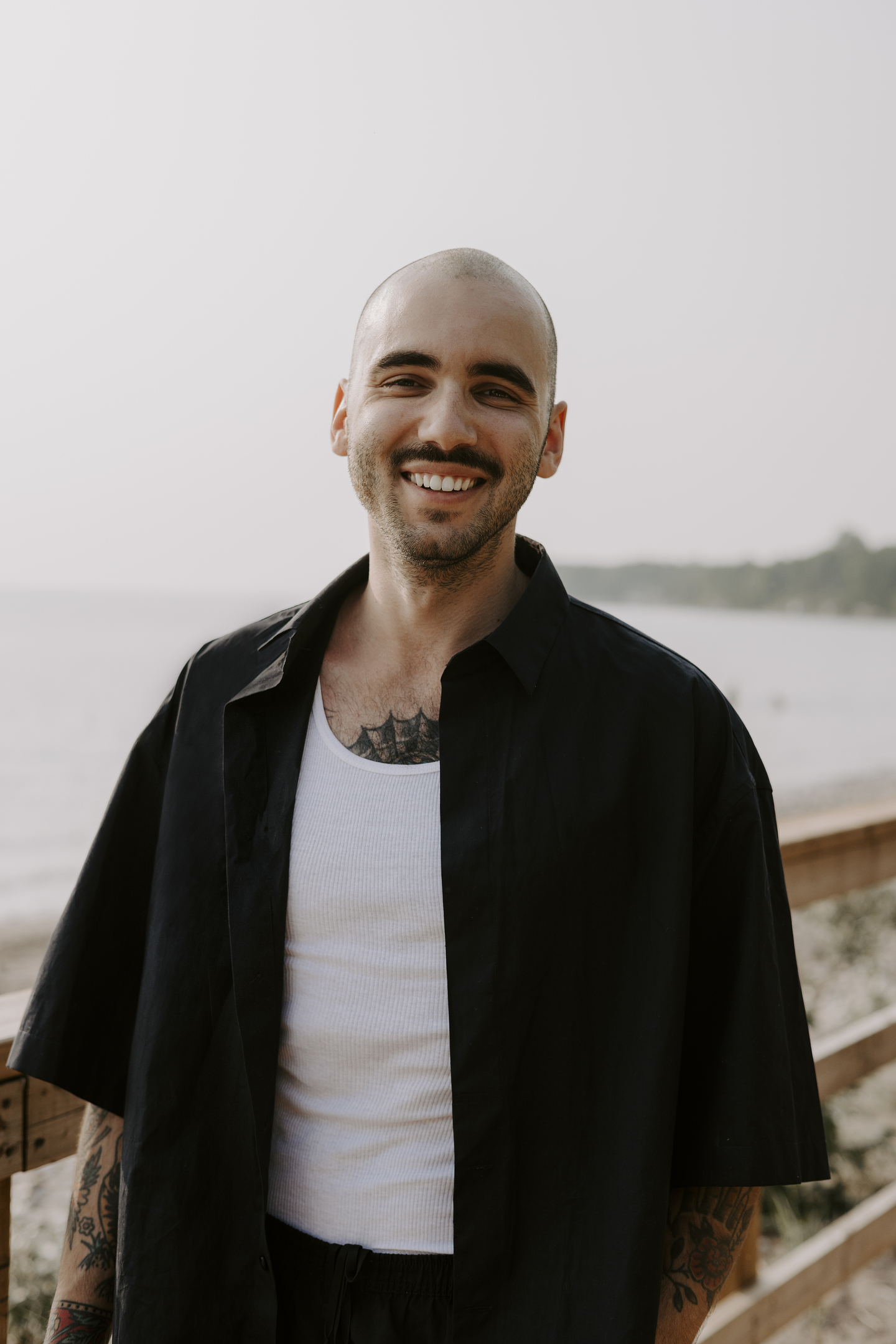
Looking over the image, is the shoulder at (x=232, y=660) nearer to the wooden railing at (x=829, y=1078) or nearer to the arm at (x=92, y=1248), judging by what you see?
the arm at (x=92, y=1248)

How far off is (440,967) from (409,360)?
2.41 ft

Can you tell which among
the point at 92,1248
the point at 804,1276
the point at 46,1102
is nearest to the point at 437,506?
the point at 46,1102

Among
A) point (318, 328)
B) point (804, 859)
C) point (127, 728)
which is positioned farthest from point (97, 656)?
point (804, 859)

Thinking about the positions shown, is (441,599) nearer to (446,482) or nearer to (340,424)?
(446,482)

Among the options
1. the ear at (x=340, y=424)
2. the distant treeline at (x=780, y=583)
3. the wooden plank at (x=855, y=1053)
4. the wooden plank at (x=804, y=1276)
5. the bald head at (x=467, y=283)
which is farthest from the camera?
the distant treeline at (x=780, y=583)

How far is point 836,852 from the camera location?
216 cm

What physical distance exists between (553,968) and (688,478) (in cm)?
4705

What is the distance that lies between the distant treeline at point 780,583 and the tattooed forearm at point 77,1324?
4543 cm

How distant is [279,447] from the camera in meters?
46.8

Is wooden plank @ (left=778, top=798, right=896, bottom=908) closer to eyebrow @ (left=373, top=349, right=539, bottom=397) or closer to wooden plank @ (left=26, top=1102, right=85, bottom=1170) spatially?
eyebrow @ (left=373, top=349, right=539, bottom=397)

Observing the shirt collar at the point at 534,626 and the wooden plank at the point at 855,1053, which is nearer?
the shirt collar at the point at 534,626

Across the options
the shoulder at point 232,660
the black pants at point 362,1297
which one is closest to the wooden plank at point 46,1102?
the black pants at point 362,1297

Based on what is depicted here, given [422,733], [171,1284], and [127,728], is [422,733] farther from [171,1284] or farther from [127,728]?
[127,728]

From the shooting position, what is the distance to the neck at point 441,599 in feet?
4.25
